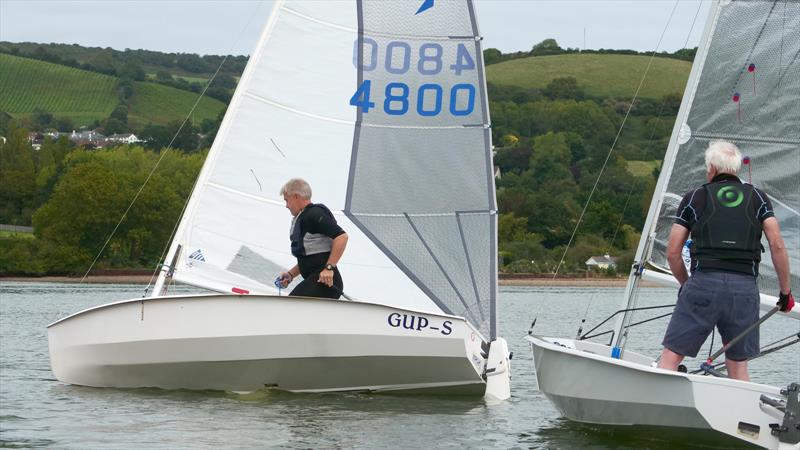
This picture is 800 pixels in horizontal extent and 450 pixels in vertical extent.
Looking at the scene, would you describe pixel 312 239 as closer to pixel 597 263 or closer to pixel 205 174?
pixel 205 174

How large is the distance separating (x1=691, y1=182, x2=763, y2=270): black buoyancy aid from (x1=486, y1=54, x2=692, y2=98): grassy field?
440 feet

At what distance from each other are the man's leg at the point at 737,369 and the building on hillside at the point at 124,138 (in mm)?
124916

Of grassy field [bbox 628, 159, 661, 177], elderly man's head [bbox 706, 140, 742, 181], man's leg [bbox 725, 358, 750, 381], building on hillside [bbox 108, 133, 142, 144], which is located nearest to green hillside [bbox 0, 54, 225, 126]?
A: building on hillside [bbox 108, 133, 142, 144]

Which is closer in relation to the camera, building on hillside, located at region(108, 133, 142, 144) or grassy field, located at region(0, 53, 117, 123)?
building on hillside, located at region(108, 133, 142, 144)

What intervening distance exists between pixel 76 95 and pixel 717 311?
153 metres

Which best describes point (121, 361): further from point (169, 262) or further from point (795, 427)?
point (795, 427)

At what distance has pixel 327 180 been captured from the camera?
12.8 metres

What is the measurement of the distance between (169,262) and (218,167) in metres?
0.90

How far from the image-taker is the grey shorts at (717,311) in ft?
27.7

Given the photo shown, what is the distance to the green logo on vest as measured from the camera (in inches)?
336

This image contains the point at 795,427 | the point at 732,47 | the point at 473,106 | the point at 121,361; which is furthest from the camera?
the point at 473,106

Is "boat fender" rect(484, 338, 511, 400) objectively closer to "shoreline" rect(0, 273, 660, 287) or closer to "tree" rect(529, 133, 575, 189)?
"shoreline" rect(0, 273, 660, 287)

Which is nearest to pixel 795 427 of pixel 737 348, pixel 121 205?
pixel 737 348

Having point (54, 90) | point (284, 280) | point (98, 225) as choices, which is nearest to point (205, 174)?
point (284, 280)
